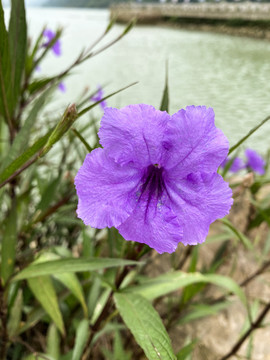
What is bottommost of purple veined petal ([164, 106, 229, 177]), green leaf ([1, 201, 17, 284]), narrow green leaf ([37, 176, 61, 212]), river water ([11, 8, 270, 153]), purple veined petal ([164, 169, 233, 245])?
river water ([11, 8, 270, 153])

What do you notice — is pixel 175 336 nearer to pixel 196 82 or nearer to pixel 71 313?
pixel 71 313

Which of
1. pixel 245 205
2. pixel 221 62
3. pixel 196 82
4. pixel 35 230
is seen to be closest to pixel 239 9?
pixel 221 62

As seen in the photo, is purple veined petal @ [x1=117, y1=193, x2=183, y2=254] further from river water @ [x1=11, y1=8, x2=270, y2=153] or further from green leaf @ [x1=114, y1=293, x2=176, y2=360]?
river water @ [x1=11, y1=8, x2=270, y2=153]

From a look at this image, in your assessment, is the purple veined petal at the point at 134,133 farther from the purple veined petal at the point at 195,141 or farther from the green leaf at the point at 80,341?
the green leaf at the point at 80,341

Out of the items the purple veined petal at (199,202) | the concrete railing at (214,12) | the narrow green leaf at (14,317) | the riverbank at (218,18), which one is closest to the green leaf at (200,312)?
the narrow green leaf at (14,317)

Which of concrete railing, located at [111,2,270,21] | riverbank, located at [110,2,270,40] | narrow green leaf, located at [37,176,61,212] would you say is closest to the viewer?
narrow green leaf, located at [37,176,61,212]

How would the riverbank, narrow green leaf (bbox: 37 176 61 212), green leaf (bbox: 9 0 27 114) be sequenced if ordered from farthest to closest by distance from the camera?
the riverbank < narrow green leaf (bbox: 37 176 61 212) < green leaf (bbox: 9 0 27 114)

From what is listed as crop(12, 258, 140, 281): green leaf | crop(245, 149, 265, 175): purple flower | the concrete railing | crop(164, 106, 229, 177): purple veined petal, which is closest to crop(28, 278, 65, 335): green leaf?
crop(12, 258, 140, 281): green leaf

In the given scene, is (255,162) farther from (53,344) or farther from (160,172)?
(160,172)
